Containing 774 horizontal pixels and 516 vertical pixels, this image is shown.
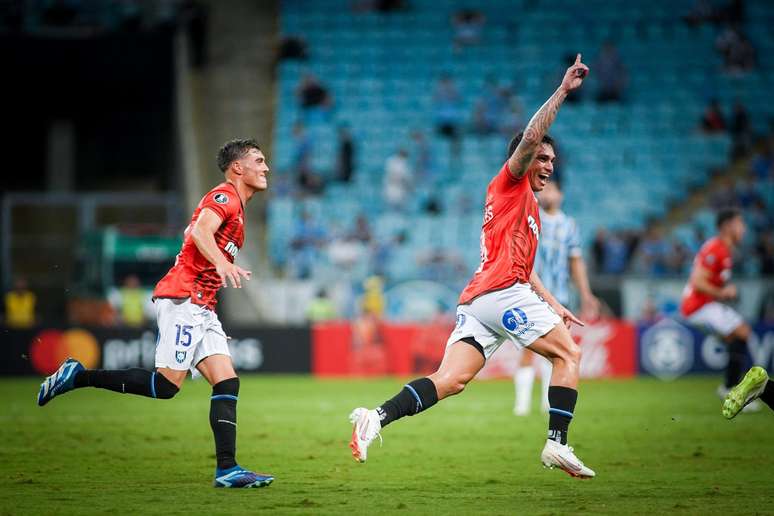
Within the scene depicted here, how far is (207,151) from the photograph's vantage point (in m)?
30.8

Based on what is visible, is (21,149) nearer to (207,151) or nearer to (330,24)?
(207,151)

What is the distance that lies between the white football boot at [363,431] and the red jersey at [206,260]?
1424mm

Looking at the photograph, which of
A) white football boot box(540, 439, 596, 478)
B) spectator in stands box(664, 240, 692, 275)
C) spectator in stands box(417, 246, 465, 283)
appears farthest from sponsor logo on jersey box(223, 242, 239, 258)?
spectator in stands box(664, 240, 692, 275)

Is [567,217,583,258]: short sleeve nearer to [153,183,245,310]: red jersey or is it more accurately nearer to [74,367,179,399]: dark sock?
[153,183,245,310]: red jersey

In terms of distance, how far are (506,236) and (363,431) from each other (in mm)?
1747

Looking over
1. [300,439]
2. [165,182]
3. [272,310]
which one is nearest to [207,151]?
[165,182]

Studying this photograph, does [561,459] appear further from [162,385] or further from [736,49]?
[736,49]

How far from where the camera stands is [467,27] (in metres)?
31.7

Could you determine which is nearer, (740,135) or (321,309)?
(321,309)

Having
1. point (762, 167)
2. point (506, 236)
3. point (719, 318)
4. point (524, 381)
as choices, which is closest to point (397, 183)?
point (762, 167)

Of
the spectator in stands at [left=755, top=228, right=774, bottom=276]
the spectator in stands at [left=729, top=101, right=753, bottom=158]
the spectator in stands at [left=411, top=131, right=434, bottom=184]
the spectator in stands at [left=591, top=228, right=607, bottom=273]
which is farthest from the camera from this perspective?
the spectator in stands at [left=729, top=101, right=753, bottom=158]

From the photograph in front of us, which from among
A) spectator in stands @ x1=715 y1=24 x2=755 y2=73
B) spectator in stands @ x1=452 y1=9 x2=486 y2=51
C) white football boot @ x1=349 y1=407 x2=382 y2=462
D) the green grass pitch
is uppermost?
spectator in stands @ x1=452 y1=9 x2=486 y2=51

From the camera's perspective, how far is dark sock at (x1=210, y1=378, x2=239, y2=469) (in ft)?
27.7

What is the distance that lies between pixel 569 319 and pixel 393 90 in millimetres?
22096
